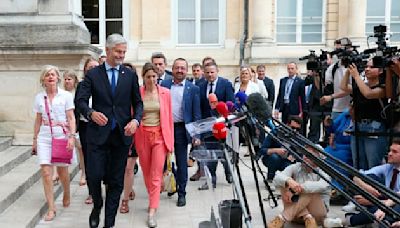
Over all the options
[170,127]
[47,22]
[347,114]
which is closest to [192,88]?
[170,127]

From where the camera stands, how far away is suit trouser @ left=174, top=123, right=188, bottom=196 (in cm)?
651

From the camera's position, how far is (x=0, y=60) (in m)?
7.97

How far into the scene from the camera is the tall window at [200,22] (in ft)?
61.7

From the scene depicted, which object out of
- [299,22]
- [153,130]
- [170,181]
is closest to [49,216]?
[153,130]

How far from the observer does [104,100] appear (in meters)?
5.12

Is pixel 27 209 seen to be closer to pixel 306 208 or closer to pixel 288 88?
pixel 306 208

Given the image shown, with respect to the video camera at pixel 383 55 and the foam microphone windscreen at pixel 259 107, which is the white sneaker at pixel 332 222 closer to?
the video camera at pixel 383 55

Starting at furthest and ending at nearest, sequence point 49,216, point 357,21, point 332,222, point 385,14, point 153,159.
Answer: point 385,14, point 357,21, point 153,159, point 49,216, point 332,222

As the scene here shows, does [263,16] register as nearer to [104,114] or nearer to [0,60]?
[0,60]

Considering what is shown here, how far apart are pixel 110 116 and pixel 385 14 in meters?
15.9

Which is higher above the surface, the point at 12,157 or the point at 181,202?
the point at 12,157

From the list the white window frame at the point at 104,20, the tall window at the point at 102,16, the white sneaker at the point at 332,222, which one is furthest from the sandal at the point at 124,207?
the tall window at the point at 102,16

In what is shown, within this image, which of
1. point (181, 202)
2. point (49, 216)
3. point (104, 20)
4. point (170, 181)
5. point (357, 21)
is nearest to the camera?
point (49, 216)

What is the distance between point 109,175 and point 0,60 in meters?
3.65
